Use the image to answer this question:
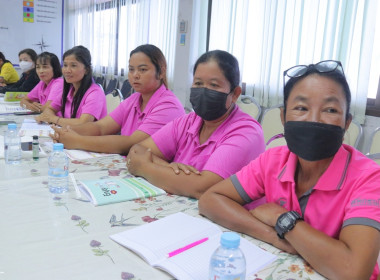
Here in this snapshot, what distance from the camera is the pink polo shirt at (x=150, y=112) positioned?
2100 millimetres

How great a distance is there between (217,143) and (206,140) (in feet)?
0.33

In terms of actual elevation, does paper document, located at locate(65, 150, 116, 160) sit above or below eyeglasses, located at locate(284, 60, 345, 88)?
below

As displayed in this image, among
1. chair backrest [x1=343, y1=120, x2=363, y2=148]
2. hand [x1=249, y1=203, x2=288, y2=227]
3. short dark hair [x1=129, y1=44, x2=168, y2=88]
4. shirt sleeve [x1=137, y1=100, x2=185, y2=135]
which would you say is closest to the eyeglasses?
hand [x1=249, y1=203, x2=288, y2=227]

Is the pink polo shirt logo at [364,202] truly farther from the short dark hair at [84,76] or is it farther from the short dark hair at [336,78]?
the short dark hair at [84,76]

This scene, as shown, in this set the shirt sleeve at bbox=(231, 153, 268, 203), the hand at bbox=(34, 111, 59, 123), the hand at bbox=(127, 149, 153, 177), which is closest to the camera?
the shirt sleeve at bbox=(231, 153, 268, 203)

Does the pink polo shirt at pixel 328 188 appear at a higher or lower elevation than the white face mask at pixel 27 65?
lower

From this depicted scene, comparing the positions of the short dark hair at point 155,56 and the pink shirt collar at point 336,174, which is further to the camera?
the short dark hair at point 155,56

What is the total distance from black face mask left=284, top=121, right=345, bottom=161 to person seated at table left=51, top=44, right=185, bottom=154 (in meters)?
1.16

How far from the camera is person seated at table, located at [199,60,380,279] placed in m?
0.87

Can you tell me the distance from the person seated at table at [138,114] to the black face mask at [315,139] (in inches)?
45.6

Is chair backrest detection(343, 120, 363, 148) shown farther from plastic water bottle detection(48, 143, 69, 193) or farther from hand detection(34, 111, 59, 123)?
hand detection(34, 111, 59, 123)

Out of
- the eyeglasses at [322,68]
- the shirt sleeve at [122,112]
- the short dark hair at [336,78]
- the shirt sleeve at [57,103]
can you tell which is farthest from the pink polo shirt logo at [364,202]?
the shirt sleeve at [57,103]

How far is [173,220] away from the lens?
1.11 m

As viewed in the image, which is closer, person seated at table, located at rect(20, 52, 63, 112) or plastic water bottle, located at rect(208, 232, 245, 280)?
plastic water bottle, located at rect(208, 232, 245, 280)
